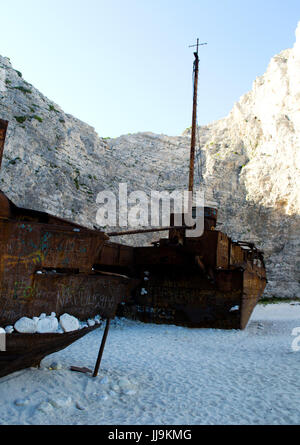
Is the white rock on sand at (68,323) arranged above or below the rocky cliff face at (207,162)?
below

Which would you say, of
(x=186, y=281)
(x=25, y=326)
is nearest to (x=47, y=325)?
(x=25, y=326)

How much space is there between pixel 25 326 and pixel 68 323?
588 millimetres

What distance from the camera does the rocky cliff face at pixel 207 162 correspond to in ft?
77.8

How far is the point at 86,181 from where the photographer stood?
1080 inches

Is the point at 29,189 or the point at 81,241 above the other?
the point at 29,189

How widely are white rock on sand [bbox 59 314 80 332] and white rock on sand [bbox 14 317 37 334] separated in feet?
1.28

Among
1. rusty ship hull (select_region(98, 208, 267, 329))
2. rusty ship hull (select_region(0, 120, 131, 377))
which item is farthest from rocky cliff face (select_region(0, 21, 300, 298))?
rusty ship hull (select_region(0, 120, 131, 377))

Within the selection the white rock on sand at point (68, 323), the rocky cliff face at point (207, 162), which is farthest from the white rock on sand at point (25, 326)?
the rocky cliff face at point (207, 162)

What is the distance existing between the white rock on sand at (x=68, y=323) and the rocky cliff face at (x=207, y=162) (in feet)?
60.6

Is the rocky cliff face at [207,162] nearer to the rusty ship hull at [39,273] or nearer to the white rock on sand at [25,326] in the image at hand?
the rusty ship hull at [39,273]

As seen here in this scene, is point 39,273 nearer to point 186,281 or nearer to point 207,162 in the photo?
point 186,281
